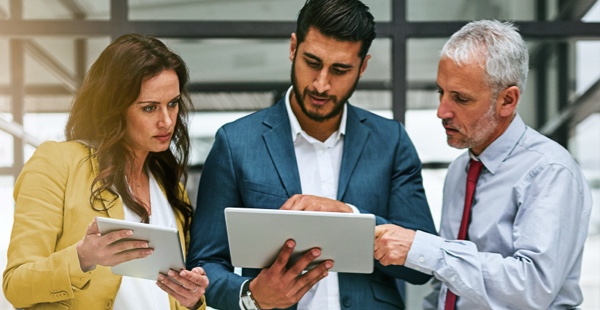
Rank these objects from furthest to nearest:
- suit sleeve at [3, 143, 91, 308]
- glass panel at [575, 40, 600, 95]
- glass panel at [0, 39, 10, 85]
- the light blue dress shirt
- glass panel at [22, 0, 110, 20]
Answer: glass panel at [575, 40, 600, 95]
glass panel at [0, 39, 10, 85]
glass panel at [22, 0, 110, 20]
the light blue dress shirt
suit sleeve at [3, 143, 91, 308]

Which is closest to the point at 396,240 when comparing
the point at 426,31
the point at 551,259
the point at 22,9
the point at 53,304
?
the point at 551,259

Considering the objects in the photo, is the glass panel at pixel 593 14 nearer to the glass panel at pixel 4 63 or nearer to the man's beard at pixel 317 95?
the man's beard at pixel 317 95

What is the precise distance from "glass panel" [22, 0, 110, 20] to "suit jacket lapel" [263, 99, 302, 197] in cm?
191

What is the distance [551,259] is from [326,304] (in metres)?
0.72

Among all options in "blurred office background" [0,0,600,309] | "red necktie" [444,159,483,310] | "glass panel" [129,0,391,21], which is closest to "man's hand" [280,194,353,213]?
"red necktie" [444,159,483,310]

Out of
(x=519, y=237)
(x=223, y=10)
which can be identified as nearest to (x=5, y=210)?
(x=223, y=10)

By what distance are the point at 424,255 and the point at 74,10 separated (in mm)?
2640

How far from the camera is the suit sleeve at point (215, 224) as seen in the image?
2885 millimetres

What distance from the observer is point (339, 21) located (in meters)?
2.89

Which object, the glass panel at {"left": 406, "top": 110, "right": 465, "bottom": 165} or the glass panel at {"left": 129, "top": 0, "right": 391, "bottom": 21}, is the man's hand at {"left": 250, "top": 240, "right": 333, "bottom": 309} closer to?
the glass panel at {"left": 406, "top": 110, "right": 465, "bottom": 165}

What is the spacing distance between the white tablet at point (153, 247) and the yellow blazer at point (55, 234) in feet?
0.39

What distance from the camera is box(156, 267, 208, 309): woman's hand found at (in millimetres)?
2645

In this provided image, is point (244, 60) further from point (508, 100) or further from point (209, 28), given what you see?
point (508, 100)

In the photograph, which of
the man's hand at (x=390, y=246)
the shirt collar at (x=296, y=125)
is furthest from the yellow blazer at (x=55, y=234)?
the man's hand at (x=390, y=246)
